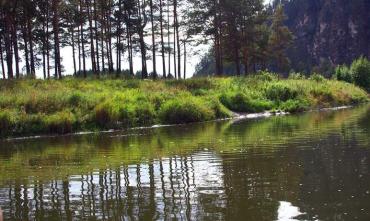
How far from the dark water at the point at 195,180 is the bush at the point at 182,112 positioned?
11.1 m

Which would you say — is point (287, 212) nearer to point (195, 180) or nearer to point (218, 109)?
point (195, 180)

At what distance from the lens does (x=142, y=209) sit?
9.11 m

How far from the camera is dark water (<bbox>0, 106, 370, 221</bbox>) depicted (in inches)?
349

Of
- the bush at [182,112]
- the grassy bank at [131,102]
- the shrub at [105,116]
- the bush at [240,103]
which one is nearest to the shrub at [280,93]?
the grassy bank at [131,102]

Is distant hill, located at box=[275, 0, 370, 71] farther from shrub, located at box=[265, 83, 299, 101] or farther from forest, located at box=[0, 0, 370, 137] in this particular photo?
shrub, located at box=[265, 83, 299, 101]

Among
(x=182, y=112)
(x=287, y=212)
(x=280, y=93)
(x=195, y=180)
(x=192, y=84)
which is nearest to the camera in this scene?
(x=287, y=212)

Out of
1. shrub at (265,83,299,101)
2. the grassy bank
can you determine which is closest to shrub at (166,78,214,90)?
the grassy bank

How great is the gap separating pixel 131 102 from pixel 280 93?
673 inches

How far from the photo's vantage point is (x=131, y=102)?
1252 inches

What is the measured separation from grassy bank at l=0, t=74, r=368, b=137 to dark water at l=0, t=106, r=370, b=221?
677 centimetres

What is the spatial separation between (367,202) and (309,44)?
631 ft

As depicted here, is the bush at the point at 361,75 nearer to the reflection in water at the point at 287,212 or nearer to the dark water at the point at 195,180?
the dark water at the point at 195,180

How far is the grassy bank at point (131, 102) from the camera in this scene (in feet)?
87.7

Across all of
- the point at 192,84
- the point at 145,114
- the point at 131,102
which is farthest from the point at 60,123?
the point at 192,84
